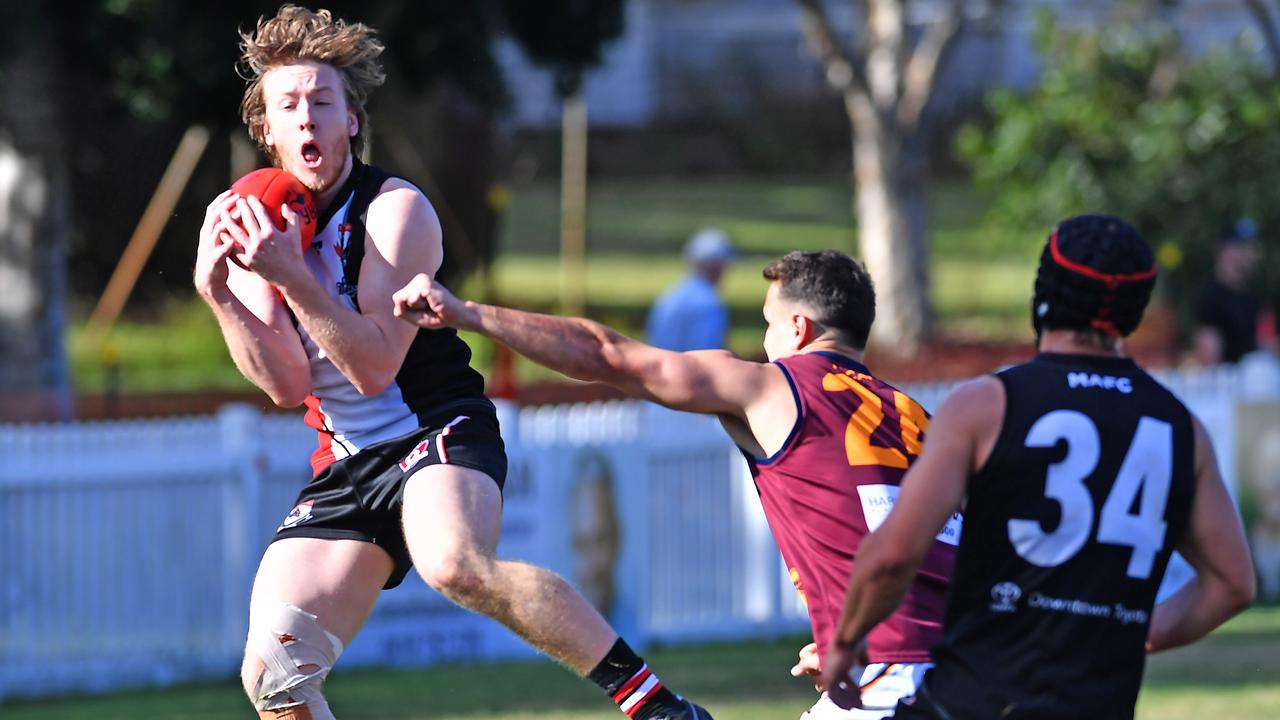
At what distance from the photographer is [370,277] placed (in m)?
4.82

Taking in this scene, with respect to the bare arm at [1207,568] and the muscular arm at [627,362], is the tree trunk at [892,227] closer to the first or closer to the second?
the muscular arm at [627,362]

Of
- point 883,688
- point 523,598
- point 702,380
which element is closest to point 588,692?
point 523,598

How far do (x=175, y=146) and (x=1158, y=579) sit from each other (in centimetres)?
1920

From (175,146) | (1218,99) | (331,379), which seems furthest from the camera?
(175,146)

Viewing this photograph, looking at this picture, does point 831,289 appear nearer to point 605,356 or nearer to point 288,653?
point 605,356

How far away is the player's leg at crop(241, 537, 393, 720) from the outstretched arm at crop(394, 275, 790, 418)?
3.81 feet

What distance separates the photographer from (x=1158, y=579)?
386 cm

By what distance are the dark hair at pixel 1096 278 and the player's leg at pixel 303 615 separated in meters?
2.13

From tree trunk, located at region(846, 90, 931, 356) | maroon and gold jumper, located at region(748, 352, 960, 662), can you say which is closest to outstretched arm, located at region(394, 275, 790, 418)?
maroon and gold jumper, located at region(748, 352, 960, 662)

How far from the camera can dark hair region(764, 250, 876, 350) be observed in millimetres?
4711

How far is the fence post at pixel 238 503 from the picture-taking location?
1028 centimetres

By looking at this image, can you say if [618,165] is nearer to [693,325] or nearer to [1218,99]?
[1218,99]

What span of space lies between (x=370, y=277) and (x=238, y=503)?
19.0ft

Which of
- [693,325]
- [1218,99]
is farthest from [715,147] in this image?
[693,325]
